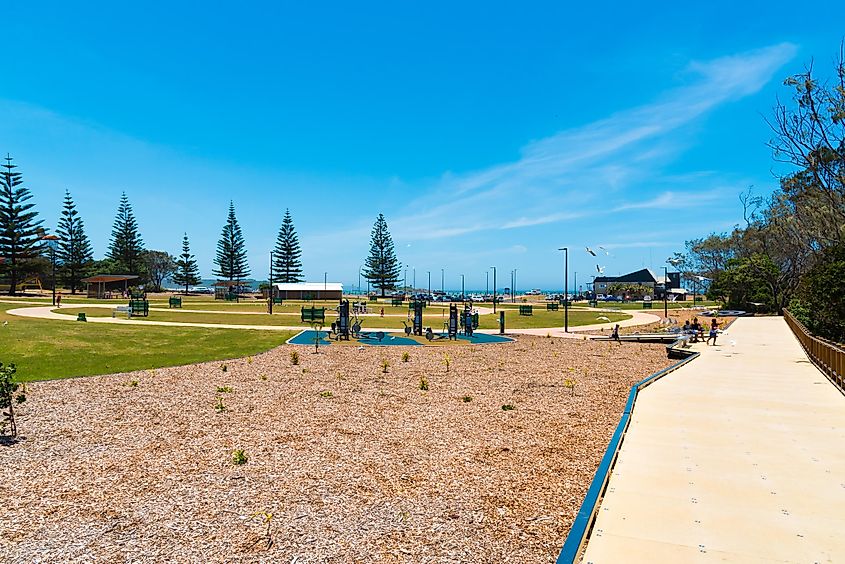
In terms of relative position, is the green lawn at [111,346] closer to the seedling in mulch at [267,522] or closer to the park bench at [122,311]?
the park bench at [122,311]

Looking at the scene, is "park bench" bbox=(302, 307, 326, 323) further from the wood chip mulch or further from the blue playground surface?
the wood chip mulch

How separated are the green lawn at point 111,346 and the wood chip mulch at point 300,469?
2349 mm

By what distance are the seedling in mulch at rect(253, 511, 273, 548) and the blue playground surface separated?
1585 cm

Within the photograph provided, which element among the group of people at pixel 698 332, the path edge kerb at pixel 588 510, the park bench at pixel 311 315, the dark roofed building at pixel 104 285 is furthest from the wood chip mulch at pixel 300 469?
the dark roofed building at pixel 104 285

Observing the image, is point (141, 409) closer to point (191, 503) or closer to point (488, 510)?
point (191, 503)

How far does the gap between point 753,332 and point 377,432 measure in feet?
75.8

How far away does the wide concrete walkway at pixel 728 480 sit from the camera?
3920 millimetres

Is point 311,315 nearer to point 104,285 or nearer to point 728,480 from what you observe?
point 728,480

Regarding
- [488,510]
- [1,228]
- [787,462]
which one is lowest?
[488,510]

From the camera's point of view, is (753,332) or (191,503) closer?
(191,503)

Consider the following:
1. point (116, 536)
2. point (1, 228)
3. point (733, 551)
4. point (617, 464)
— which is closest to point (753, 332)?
point (617, 464)

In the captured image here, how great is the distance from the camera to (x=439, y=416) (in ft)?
32.1

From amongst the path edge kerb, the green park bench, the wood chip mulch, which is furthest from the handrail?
the green park bench

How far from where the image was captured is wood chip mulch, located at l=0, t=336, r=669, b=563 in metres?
4.96
